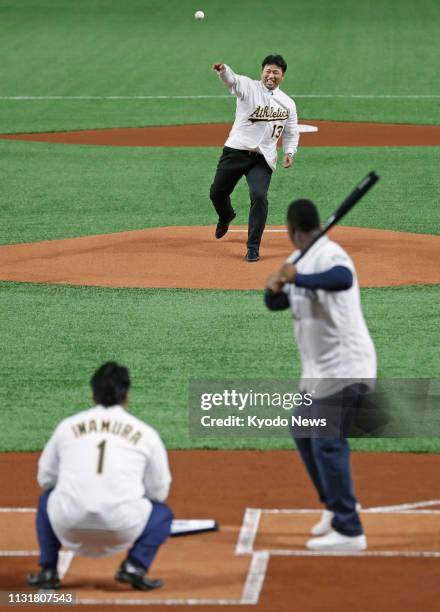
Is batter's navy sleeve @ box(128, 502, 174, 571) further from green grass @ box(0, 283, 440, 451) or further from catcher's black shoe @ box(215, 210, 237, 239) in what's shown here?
catcher's black shoe @ box(215, 210, 237, 239)

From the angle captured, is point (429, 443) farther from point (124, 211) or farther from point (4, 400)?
point (124, 211)

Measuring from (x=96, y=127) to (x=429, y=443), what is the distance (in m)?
21.3

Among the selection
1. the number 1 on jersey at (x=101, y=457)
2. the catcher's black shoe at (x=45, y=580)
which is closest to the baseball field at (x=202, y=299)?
the catcher's black shoe at (x=45, y=580)

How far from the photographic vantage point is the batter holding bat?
6.88 meters

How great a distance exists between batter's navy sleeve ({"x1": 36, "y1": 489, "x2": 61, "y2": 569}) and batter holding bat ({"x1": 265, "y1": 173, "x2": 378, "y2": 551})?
4.86ft

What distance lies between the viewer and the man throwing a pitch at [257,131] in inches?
559

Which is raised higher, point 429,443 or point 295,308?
point 295,308

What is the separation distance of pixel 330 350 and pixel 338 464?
622mm

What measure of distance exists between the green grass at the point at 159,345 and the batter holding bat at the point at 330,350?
2187 millimetres

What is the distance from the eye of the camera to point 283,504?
7918 millimetres

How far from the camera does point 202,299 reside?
13.6 m

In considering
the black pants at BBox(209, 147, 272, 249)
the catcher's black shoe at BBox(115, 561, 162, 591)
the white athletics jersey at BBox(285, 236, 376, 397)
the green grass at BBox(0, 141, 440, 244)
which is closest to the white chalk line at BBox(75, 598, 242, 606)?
the catcher's black shoe at BBox(115, 561, 162, 591)

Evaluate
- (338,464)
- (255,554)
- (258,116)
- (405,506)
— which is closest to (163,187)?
(258,116)

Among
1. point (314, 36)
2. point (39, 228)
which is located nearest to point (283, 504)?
point (39, 228)
